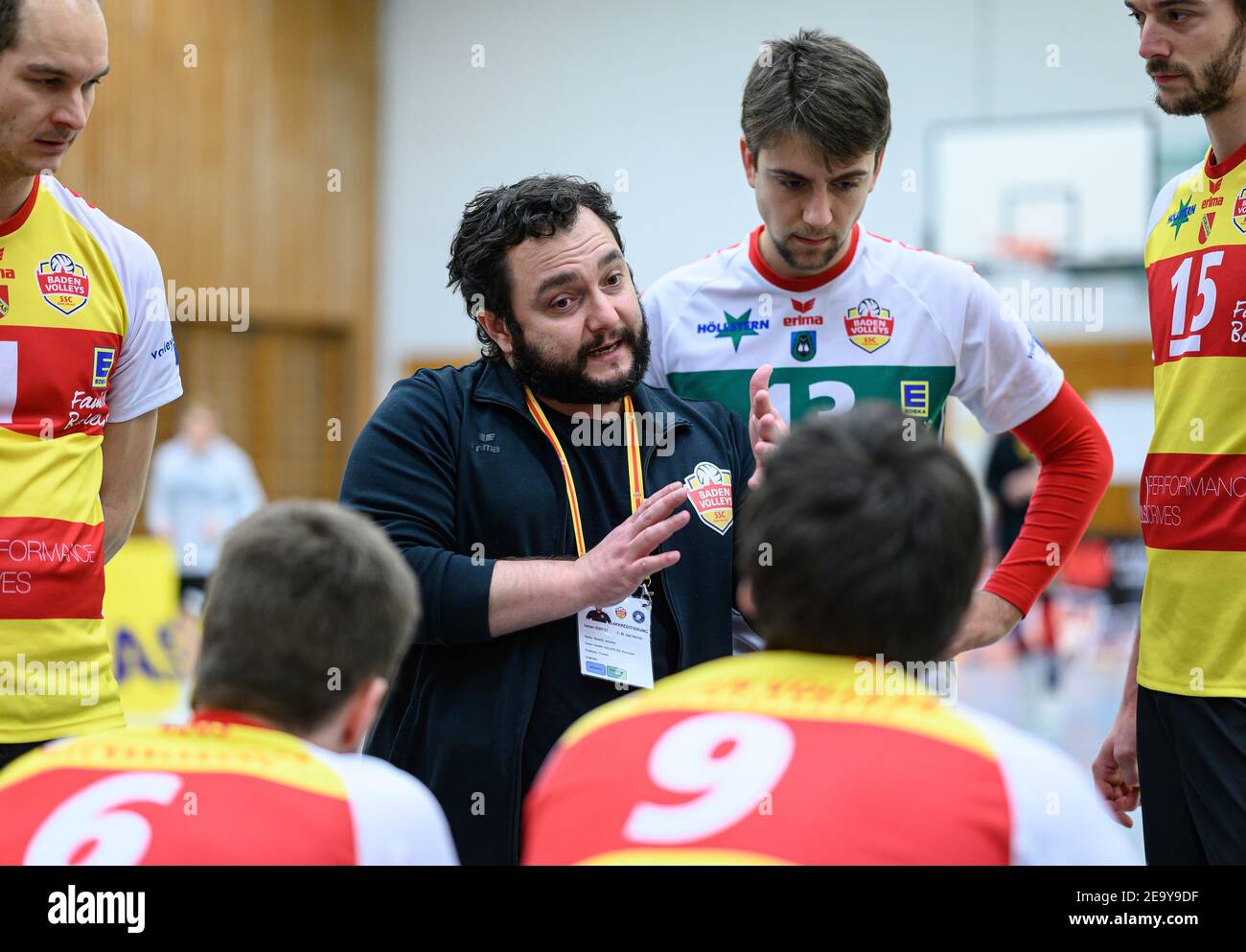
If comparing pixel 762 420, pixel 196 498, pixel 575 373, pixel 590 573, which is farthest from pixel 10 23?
pixel 196 498

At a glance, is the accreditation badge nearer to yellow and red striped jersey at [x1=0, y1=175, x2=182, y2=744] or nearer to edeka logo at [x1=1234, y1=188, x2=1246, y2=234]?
yellow and red striped jersey at [x1=0, y1=175, x2=182, y2=744]

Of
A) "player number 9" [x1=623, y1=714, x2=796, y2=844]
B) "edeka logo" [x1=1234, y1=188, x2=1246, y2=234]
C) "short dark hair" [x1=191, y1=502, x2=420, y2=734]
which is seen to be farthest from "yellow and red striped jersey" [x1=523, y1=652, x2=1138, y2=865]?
"edeka logo" [x1=1234, y1=188, x2=1246, y2=234]

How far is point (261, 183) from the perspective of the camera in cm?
1330

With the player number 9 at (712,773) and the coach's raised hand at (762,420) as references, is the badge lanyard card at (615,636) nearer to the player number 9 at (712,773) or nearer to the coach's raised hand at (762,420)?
the coach's raised hand at (762,420)

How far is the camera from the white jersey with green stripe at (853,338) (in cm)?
293

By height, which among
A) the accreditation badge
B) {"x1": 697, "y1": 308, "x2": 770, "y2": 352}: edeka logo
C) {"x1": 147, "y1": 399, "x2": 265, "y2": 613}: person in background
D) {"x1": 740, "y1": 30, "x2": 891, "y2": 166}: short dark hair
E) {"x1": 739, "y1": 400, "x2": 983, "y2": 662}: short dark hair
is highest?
{"x1": 740, "y1": 30, "x2": 891, "y2": 166}: short dark hair

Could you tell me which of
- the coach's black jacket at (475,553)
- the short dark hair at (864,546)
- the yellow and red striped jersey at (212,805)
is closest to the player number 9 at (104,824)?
the yellow and red striped jersey at (212,805)

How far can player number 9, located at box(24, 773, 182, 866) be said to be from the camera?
140 cm

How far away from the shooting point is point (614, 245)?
8.75 feet

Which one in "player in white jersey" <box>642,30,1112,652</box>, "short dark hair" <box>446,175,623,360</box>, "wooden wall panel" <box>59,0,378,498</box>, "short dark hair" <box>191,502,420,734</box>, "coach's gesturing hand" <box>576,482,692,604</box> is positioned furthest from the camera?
"wooden wall panel" <box>59,0,378,498</box>

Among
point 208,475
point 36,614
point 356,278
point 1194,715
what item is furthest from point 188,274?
point 1194,715

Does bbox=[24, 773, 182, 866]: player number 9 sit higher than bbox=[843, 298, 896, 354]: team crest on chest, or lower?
lower

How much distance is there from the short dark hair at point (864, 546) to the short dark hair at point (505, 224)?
4.16ft

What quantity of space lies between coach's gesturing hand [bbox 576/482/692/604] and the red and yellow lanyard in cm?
17
